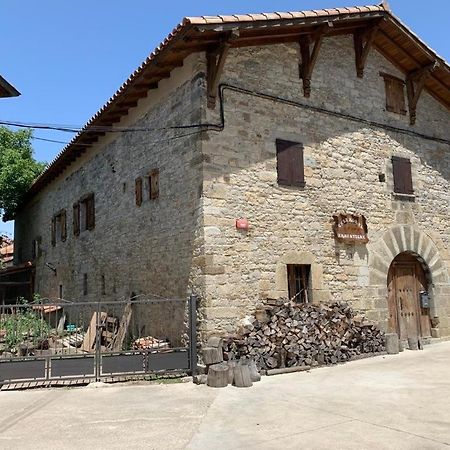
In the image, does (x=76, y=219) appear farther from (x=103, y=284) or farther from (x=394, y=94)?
(x=394, y=94)

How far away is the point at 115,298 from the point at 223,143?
5386 mm

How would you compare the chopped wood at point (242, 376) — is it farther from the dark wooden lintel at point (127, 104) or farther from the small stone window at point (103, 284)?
the dark wooden lintel at point (127, 104)

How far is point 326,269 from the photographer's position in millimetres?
10148

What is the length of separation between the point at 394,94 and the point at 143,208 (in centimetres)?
715

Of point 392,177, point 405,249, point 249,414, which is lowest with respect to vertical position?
point 249,414

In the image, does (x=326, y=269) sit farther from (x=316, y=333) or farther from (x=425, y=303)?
(x=425, y=303)

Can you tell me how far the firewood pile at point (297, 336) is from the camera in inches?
334

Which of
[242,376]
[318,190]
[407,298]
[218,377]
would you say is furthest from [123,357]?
[407,298]

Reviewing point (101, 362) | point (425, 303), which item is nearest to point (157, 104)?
point (101, 362)

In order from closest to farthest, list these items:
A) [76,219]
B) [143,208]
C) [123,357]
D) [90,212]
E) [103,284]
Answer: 1. [123,357]
2. [143,208]
3. [103,284]
4. [90,212]
5. [76,219]

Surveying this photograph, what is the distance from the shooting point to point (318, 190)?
10359 mm

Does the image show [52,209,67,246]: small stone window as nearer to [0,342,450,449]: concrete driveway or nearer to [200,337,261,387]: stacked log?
[0,342,450,449]: concrete driveway

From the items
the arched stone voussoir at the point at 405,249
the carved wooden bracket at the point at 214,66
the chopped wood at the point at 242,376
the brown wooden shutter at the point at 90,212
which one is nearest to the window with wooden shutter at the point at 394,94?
the arched stone voussoir at the point at 405,249

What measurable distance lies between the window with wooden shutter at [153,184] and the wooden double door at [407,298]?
592 centimetres
